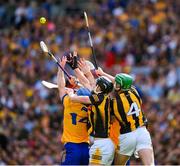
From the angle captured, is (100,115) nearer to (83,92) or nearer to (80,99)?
(80,99)

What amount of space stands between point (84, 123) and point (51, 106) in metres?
8.28

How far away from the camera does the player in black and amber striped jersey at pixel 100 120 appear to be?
1578 cm

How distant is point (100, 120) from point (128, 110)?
47 cm

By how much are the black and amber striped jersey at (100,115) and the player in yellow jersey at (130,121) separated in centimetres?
15

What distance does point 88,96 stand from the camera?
1581 centimetres

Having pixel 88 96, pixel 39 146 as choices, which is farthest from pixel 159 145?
pixel 88 96

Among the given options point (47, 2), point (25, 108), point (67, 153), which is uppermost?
point (47, 2)

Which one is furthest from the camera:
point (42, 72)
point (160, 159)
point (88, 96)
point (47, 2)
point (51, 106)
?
point (47, 2)

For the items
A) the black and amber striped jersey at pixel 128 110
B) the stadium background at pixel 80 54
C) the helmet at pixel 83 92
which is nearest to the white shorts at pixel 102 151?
the black and amber striped jersey at pixel 128 110

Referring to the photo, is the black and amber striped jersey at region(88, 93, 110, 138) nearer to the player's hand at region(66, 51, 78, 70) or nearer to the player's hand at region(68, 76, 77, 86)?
the player's hand at region(68, 76, 77, 86)

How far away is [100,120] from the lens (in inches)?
624

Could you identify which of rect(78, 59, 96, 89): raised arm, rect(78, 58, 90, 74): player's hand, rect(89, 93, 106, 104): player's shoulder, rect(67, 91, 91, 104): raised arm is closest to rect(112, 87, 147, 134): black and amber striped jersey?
rect(89, 93, 106, 104): player's shoulder

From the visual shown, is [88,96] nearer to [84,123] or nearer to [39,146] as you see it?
[84,123]

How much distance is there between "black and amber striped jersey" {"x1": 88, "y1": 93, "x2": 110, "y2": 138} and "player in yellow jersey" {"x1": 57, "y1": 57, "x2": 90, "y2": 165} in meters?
0.35
